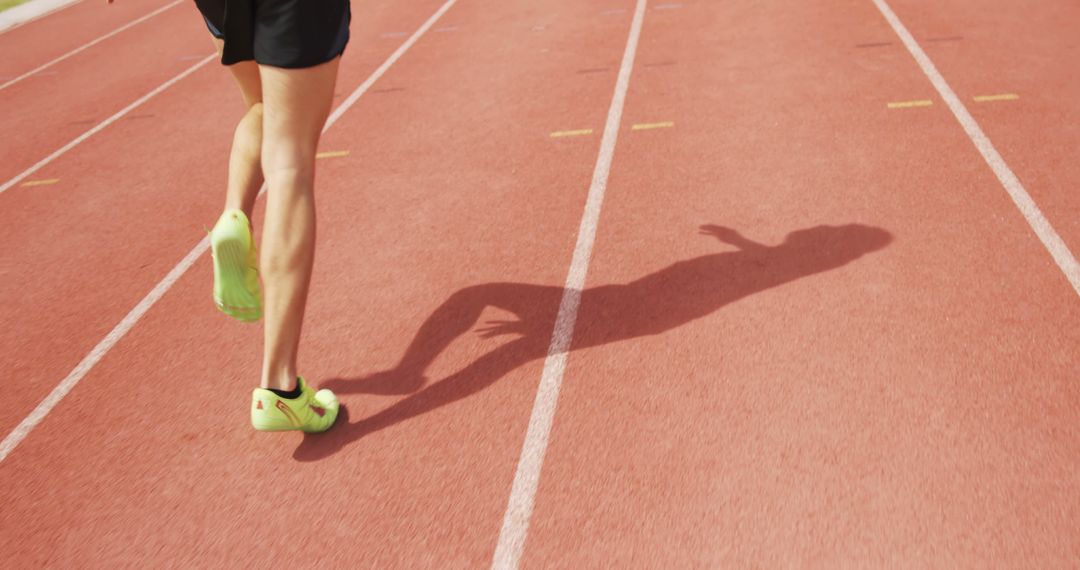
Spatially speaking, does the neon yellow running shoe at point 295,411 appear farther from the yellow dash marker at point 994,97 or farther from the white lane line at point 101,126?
the yellow dash marker at point 994,97

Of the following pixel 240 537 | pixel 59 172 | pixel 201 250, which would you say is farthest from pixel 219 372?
pixel 59 172

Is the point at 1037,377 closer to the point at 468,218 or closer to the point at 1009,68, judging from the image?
the point at 468,218

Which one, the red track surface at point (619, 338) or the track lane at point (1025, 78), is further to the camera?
the track lane at point (1025, 78)

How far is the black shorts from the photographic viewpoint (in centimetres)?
240

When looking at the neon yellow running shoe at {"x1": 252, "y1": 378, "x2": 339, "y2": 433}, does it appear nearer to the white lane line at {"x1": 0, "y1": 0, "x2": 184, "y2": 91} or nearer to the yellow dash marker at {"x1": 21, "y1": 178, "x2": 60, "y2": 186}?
the yellow dash marker at {"x1": 21, "y1": 178, "x2": 60, "y2": 186}

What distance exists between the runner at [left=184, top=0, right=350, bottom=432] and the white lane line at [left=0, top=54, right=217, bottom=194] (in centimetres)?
417

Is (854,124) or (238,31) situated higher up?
(238,31)

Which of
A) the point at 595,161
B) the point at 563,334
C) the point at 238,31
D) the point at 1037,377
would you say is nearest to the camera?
the point at 238,31

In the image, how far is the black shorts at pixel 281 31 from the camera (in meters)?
2.40

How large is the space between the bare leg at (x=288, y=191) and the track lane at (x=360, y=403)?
0.47m

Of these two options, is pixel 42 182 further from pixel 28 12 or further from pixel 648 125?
pixel 28 12

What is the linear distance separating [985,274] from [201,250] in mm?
3809

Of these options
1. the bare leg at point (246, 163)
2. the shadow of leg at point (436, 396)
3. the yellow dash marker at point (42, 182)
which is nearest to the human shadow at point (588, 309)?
the shadow of leg at point (436, 396)

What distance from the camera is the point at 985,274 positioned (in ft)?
11.5
